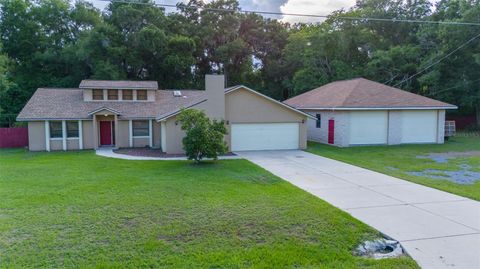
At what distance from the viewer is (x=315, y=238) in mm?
6211

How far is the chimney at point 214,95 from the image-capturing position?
18.4 metres

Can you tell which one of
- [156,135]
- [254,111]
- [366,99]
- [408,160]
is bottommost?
[408,160]

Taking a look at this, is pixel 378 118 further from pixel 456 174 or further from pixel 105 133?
pixel 105 133

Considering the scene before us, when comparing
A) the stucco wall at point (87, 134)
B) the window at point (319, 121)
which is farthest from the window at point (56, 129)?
the window at point (319, 121)

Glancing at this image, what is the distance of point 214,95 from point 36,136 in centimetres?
1102

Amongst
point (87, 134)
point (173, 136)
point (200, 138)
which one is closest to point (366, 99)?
point (173, 136)

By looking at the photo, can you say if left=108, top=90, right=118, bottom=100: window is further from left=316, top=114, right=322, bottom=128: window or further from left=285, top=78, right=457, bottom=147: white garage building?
left=316, top=114, right=322, bottom=128: window

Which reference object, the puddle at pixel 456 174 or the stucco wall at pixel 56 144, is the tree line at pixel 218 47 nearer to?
the stucco wall at pixel 56 144

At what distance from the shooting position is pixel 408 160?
51.2ft

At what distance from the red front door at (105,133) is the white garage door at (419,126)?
753 inches

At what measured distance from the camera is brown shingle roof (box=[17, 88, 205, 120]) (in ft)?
66.2

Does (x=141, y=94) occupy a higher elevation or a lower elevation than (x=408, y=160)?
higher

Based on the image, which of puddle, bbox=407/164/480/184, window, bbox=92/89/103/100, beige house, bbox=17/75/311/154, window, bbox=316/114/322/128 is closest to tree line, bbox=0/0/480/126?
Answer: window, bbox=92/89/103/100

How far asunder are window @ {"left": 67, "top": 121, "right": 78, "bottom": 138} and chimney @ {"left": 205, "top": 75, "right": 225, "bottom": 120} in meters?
8.64
